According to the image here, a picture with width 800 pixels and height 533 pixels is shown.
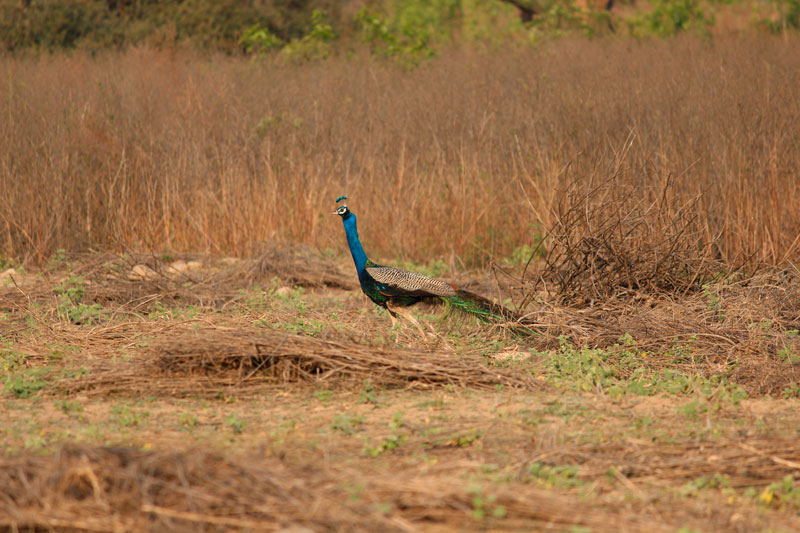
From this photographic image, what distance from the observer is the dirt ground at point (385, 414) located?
228 cm

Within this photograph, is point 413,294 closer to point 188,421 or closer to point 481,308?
point 481,308

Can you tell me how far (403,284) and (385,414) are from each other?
1.21m

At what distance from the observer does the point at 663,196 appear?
5.07 meters

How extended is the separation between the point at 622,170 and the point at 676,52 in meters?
3.69

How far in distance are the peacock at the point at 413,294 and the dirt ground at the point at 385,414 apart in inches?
3.5

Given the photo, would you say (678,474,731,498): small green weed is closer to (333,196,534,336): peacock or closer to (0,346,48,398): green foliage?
(333,196,534,336): peacock

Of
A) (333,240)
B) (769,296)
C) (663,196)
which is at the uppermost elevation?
(663,196)

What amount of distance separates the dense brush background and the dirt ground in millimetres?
1355

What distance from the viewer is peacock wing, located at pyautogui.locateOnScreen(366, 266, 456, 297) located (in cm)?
451

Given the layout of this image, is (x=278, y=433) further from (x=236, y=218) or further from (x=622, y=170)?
(x=236, y=218)

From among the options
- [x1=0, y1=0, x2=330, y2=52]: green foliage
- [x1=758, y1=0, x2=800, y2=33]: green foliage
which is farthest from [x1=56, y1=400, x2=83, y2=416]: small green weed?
[x1=758, y1=0, x2=800, y2=33]: green foliage

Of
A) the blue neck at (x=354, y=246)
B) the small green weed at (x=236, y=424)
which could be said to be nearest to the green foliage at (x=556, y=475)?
the small green weed at (x=236, y=424)

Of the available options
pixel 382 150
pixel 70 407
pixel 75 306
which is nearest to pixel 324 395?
pixel 70 407

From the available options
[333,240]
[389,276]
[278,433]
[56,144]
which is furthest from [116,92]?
[278,433]
